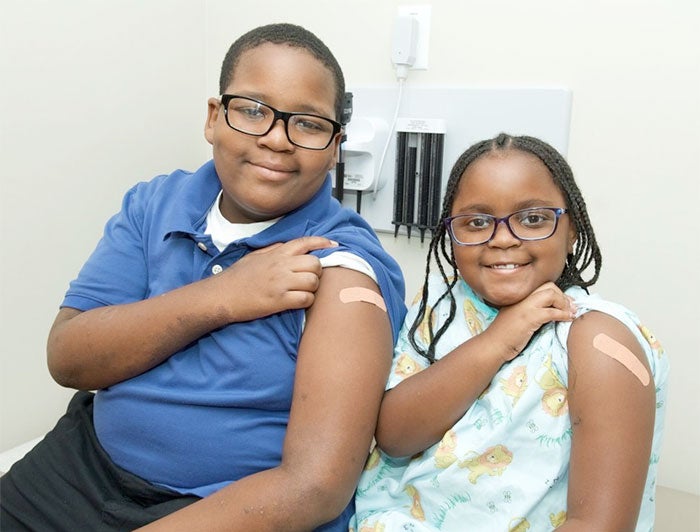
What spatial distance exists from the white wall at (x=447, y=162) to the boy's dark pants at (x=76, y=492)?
0.53 m

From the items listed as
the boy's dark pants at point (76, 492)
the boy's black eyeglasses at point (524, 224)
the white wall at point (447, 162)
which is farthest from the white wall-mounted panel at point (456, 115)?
the boy's dark pants at point (76, 492)

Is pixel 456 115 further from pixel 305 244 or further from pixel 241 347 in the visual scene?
pixel 241 347

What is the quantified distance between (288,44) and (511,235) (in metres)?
0.45

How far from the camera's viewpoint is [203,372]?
99 centimetres

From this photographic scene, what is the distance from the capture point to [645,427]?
848 millimetres

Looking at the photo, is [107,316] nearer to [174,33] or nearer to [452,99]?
[452,99]

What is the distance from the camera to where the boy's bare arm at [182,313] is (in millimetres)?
952

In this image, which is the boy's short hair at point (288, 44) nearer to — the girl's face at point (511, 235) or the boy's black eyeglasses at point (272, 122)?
the boy's black eyeglasses at point (272, 122)

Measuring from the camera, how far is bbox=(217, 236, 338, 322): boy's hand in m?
0.94

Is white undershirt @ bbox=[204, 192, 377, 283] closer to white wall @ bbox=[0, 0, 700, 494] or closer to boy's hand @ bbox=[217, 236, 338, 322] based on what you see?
boy's hand @ bbox=[217, 236, 338, 322]

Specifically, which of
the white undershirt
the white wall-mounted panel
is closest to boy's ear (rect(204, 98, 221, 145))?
the white undershirt

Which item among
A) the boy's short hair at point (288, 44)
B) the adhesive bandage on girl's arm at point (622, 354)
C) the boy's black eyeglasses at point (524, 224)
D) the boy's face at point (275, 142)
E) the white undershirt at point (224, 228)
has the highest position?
the boy's short hair at point (288, 44)

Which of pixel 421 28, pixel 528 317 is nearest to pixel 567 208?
pixel 528 317

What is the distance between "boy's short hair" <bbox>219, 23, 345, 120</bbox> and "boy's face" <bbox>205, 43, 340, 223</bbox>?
0.01 m
